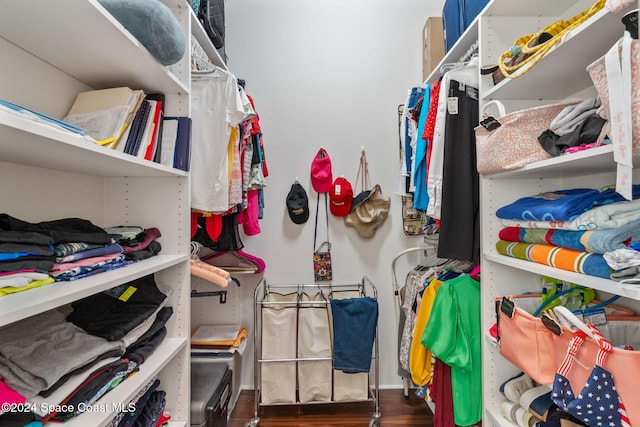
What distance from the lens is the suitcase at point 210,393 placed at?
142 cm

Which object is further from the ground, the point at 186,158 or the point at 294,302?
the point at 186,158

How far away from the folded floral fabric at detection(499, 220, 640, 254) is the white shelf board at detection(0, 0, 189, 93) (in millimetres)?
1394

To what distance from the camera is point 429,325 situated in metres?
1.44

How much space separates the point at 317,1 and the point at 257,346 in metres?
2.47

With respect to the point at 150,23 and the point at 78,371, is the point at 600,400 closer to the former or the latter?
the point at 78,371

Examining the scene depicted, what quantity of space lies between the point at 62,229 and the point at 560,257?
1.51m

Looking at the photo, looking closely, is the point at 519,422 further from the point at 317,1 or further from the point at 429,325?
the point at 317,1

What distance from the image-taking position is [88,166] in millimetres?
1052

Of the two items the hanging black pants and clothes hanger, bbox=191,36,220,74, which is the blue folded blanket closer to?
the hanging black pants

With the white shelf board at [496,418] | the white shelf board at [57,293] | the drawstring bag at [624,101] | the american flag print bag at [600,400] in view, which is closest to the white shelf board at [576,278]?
the american flag print bag at [600,400]

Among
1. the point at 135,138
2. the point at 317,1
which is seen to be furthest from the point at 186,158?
the point at 317,1

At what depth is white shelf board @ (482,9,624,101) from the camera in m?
0.87

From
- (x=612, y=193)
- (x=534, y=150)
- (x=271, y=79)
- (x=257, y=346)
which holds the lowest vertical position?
(x=257, y=346)

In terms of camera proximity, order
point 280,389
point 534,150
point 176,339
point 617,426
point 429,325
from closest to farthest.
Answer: point 617,426 → point 534,150 → point 176,339 → point 429,325 → point 280,389
